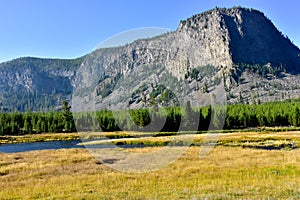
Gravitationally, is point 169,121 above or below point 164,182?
above

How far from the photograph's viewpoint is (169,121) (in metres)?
135

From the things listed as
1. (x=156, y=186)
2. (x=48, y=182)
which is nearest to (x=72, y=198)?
(x=156, y=186)

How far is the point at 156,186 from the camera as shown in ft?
82.7

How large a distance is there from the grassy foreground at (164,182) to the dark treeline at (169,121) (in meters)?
91.3

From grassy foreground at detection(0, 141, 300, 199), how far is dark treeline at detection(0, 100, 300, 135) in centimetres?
9128

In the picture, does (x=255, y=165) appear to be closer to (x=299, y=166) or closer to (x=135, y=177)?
(x=299, y=166)

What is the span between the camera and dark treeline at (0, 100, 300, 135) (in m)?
134

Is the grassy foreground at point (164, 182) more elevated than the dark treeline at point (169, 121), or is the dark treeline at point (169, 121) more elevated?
the dark treeline at point (169, 121)

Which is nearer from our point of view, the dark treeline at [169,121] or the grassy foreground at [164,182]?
the grassy foreground at [164,182]

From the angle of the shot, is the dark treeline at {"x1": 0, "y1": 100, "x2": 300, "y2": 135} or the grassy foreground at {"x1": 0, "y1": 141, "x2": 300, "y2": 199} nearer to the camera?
the grassy foreground at {"x1": 0, "y1": 141, "x2": 300, "y2": 199}

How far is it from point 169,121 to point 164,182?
354ft

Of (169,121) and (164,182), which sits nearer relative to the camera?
(164,182)

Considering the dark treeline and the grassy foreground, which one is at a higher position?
the dark treeline

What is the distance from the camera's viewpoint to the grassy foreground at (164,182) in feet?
69.7
